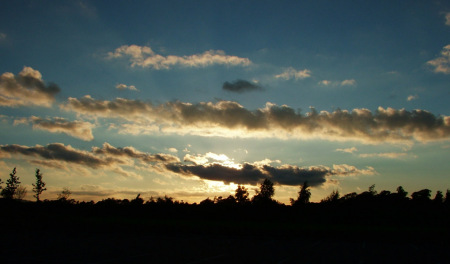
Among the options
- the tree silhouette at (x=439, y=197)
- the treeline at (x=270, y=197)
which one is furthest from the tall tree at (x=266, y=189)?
the tree silhouette at (x=439, y=197)

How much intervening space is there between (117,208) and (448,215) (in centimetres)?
8390

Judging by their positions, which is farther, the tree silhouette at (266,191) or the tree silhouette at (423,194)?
the tree silhouette at (266,191)

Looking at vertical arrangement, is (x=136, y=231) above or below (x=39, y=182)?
below

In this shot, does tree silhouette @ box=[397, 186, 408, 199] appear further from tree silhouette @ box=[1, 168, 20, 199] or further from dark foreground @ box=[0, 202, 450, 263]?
tree silhouette @ box=[1, 168, 20, 199]

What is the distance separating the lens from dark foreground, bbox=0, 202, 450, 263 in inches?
717

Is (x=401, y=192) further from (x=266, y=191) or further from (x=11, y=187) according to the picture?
(x=11, y=187)

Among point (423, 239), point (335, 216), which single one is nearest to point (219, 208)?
point (335, 216)

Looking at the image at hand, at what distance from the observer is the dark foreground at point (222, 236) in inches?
717

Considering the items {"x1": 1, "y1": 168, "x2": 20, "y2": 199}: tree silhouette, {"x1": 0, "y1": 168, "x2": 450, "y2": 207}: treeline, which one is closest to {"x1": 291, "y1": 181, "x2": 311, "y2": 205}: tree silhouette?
{"x1": 0, "y1": 168, "x2": 450, "y2": 207}: treeline

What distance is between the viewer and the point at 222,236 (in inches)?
1336

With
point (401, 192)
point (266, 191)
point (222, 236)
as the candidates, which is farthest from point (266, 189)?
point (222, 236)

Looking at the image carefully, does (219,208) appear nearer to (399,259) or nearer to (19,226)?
(19,226)

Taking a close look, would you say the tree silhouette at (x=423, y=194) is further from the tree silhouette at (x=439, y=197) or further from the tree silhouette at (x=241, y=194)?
the tree silhouette at (x=241, y=194)

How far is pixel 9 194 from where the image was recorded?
11831 cm
